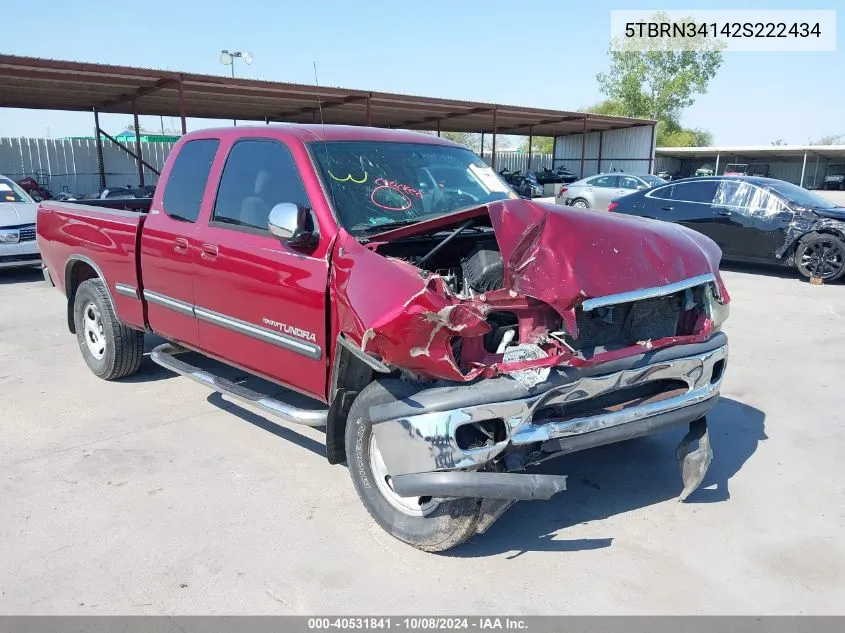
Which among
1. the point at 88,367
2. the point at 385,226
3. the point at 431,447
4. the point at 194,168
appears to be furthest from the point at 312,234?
the point at 88,367

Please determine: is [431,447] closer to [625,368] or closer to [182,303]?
[625,368]

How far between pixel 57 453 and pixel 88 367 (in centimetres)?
191

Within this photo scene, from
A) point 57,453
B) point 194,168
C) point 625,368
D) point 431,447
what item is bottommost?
→ point 57,453

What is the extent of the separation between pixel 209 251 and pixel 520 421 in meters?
2.38

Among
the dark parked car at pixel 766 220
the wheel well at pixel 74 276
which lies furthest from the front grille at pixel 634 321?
the dark parked car at pixel 766 220

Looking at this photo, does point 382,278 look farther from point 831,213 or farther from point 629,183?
point 629,183

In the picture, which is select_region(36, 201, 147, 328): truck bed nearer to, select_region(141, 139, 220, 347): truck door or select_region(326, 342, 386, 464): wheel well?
select_region(141, 139, 220, 347): truck door

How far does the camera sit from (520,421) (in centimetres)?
278

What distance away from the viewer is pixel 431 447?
9.19ft

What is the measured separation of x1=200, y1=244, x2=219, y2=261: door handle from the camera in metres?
4.08

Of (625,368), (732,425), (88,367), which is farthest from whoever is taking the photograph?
(88,367)

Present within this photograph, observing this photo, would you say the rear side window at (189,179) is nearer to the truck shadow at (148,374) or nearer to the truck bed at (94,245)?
the truck bed at (94,245)

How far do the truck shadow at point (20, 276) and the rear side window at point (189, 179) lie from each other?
24.8 feet

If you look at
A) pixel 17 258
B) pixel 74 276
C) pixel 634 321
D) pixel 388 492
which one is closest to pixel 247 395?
pixel 388 492
